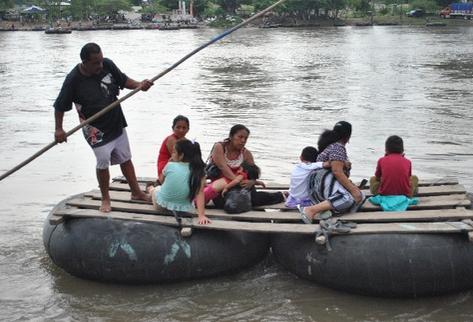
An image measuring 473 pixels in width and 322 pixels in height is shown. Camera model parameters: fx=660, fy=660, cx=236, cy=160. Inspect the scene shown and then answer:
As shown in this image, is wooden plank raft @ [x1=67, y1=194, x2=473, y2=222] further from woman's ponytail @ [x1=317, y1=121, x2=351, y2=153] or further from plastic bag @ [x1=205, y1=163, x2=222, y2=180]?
woman's ponytail @ [x1=317, y1=121, x2=351, y2=153]

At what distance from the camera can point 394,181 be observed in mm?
5555

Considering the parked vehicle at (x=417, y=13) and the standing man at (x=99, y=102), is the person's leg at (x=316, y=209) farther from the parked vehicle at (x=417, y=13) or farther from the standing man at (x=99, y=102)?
the parked vehicle at (x=417, y=13)

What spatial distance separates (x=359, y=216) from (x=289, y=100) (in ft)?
40.9

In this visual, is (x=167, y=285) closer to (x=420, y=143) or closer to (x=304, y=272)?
(x=304, y=272)

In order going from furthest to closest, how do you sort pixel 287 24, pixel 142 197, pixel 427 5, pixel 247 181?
pixel 287 24, pixel 427 5, pixel 142 197, pixel 247 181

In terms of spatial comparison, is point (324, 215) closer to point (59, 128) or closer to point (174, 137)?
point (174, 137)

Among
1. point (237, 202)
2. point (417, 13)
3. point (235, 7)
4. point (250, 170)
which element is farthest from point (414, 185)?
point (235, 7)

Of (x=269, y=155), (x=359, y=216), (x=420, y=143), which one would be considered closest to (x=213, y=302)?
(x=359, y=216)

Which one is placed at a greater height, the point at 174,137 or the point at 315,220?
the point at 174,137

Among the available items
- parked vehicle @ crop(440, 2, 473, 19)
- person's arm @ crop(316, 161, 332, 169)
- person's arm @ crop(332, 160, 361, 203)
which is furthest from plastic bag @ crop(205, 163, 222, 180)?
parked vehicle @ crop(440, 2, 473, 19)

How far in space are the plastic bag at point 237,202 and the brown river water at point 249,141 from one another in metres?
0.55

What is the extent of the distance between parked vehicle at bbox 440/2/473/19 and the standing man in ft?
283

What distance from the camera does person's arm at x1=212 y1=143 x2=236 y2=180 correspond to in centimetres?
574

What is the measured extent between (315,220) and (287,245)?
303 mm
